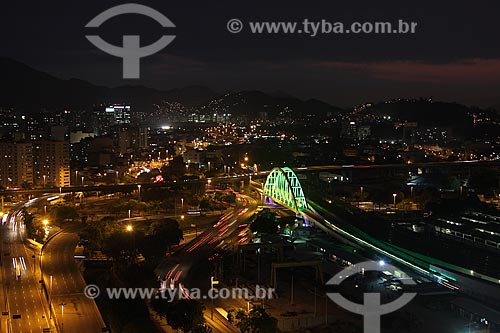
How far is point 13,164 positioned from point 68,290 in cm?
1237

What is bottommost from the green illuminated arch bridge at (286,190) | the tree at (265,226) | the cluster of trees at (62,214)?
the tree at (265,226)

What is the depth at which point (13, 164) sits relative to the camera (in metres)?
19.1

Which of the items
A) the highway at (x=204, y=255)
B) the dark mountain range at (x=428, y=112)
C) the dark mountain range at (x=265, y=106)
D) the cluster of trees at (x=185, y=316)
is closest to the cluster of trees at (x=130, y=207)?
the highway at (x=204, y=255)

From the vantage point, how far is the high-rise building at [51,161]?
65.0ft

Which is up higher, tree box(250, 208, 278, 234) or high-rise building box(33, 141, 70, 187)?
high-rise building box(33, 141, 70, 187)

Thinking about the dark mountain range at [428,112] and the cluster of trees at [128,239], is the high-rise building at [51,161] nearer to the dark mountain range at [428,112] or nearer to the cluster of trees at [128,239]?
the cluster of trees at [128,239]

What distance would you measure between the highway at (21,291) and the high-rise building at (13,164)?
7.76 m

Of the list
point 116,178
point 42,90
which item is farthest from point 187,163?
point 42,90

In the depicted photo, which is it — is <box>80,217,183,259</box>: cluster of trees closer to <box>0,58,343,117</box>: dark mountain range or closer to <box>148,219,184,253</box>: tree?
<box>148,219,184,253</box>: tree

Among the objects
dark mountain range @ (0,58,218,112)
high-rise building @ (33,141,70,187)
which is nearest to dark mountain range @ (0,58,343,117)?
dark mountain range @ (0,58,218,112)

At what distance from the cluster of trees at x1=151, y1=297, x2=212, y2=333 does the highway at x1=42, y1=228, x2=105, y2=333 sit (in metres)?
0.74

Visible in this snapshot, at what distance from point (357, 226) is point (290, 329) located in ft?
20.2

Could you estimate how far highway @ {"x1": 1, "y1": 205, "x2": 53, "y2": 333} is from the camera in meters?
6.67

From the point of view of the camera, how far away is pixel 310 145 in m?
34.7
